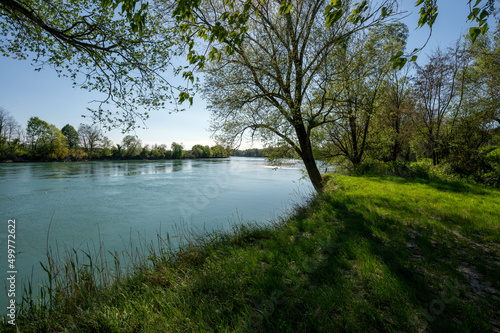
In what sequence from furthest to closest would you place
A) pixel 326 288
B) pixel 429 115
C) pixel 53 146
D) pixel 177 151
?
1. pixel 177 151
2. pixel 53 146
3. pixel 429 115
4. pixel 326 288

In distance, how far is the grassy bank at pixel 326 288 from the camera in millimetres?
2143

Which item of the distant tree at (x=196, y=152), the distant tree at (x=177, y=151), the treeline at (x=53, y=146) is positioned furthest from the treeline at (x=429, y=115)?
the distant tree at (x=196, y=152)

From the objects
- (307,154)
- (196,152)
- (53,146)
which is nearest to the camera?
A: (307,154)

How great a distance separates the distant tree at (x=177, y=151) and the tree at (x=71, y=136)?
3711 centimetres

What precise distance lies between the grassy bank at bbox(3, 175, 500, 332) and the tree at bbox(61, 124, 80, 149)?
8201 centimetres

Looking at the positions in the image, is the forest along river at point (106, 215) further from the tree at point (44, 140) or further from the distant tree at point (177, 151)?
the distant tree at point (177, 151)

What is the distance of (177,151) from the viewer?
99.2 metres

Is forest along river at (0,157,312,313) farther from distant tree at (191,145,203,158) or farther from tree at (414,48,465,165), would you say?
distant tree at (191,145,203,158)

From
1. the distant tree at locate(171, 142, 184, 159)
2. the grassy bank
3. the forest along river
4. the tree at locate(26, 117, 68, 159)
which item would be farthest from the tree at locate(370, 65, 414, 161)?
the distant tree at locate(171, 142, 184, 159)

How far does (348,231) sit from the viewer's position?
4.55 metres

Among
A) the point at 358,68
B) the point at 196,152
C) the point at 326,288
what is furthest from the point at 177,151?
the point at 326,288

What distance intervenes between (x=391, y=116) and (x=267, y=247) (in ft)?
53.7

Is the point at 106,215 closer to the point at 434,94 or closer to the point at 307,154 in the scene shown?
the point at 307,154

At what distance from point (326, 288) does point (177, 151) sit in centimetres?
10396
